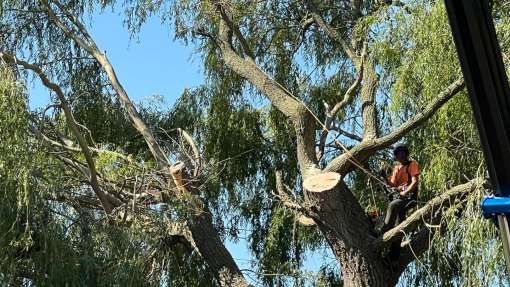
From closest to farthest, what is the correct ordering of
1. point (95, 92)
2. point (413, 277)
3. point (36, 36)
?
point (413, 277)
point (36, 36)
point (95, 92)

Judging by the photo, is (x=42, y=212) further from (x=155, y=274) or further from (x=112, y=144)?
(x=112, y=144)

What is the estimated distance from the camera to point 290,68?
8.20m

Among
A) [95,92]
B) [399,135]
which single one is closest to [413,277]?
[399,135]

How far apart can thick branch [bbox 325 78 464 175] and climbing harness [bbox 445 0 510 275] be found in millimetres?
3051

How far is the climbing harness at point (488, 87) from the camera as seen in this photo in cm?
204

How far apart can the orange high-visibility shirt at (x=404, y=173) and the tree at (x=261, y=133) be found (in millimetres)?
189

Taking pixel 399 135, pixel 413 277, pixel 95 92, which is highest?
pixel 95 92

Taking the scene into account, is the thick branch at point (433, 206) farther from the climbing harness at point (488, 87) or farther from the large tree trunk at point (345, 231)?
the climbing harness at point (488, 87)

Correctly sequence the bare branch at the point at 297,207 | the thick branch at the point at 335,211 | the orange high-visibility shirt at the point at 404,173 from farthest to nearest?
the bare branch at the point at 297,207
the thick branch at the point at 335,211
the orange high-visibility shirt at the point at 404,173

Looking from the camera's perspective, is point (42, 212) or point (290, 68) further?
point (290, 68)

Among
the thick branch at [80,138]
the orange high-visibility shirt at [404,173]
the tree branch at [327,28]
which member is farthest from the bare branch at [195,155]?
the orange high-visibility shirt at [404,173]

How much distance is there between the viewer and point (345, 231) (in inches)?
231

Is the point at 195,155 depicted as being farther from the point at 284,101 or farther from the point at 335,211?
the point at 335,211

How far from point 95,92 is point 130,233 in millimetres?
2933
